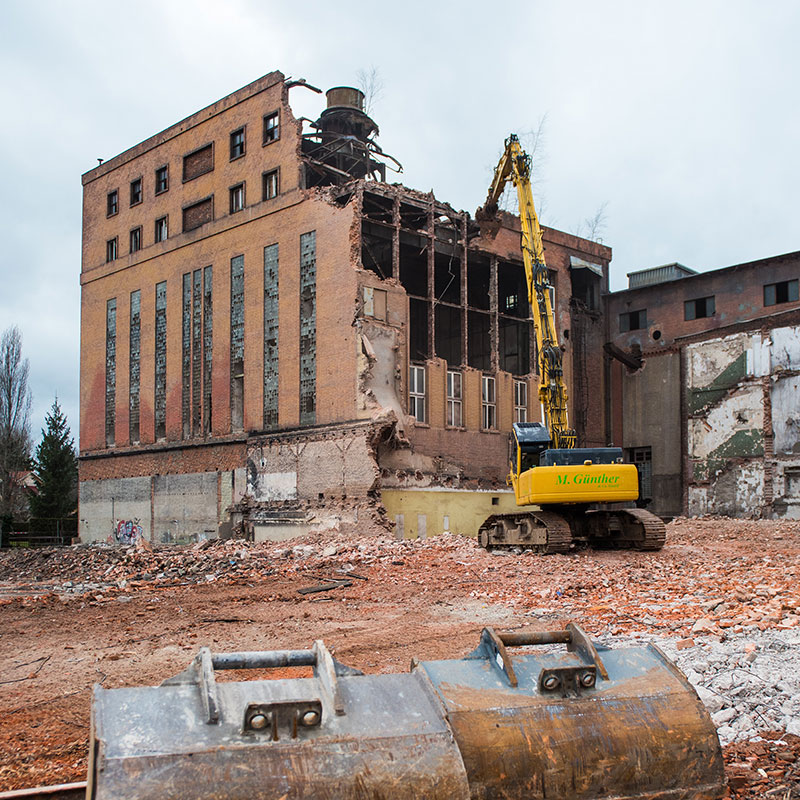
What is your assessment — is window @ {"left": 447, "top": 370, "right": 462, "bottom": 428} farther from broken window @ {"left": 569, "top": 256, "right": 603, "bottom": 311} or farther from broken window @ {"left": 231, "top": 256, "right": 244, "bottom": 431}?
broken window @ {"left": 569, "top": 256, "right": 603, "bottom": 311}

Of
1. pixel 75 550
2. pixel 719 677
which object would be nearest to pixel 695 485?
pixel 75 550

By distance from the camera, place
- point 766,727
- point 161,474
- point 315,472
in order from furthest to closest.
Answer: point 161,474
point 315,472
point 766,727

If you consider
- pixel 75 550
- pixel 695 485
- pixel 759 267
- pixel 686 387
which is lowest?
pixel 75 550

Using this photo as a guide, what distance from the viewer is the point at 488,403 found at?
1192 inches

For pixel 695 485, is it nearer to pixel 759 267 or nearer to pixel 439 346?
pixel 759 267

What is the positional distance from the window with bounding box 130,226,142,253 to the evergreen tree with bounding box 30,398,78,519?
46.8 feet

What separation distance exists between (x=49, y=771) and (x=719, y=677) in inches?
187

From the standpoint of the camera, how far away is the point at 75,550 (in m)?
31.7

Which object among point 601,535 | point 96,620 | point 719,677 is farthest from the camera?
point 601,535

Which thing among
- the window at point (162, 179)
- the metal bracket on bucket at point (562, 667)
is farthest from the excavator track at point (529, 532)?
the window at point (162, 179)

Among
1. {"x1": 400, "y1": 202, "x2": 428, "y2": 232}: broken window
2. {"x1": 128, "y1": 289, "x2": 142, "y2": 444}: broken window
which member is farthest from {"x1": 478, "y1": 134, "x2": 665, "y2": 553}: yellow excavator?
{"x1": 128, "y1": 289, "x2": 142, "y2": 444}: broken window

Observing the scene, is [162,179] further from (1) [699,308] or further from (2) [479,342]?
(1) [699,308]

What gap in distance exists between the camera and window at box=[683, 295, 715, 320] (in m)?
33.9

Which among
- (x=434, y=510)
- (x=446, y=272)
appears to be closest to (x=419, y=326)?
(x=446, y=272)
